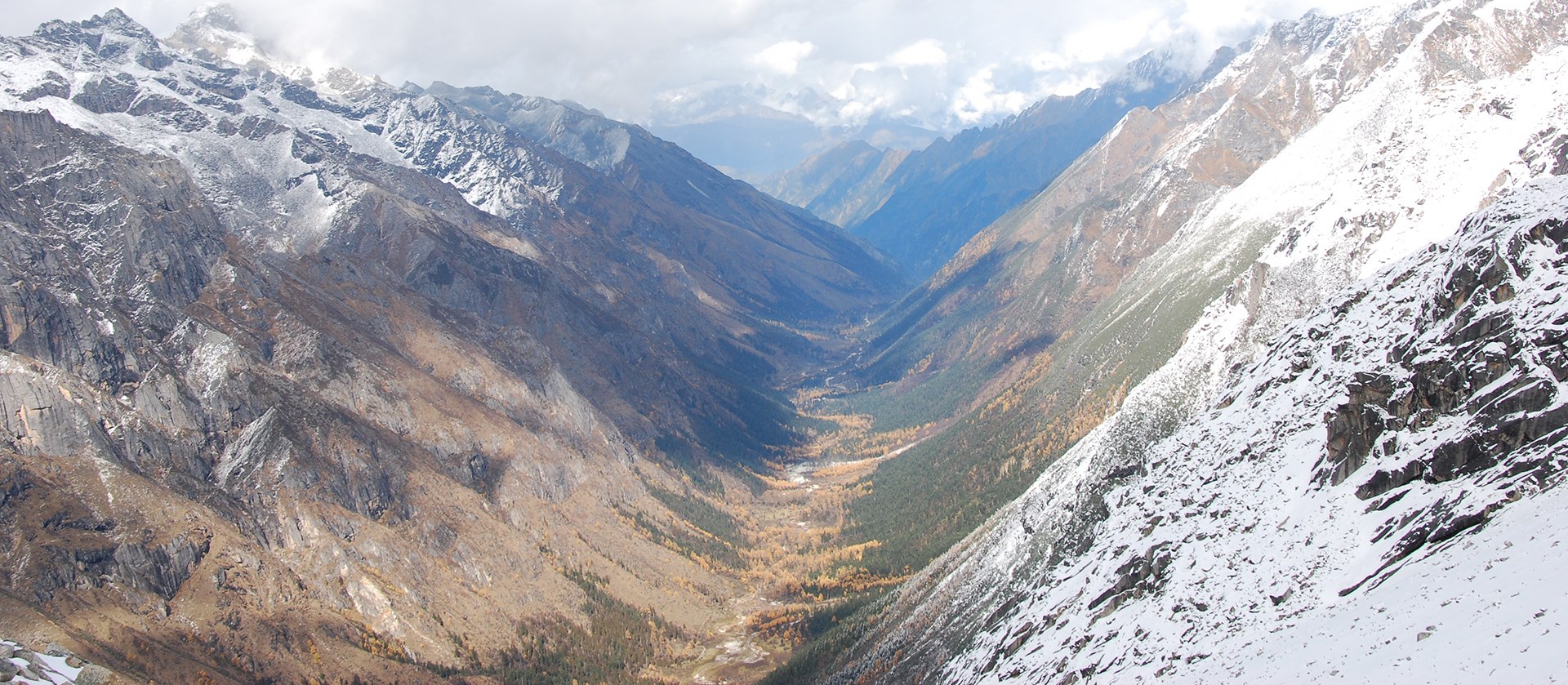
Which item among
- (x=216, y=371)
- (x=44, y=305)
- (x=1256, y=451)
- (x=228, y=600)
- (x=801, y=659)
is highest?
(x=44, y=305)

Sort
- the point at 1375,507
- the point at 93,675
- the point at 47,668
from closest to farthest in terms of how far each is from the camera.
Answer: the point at 1375,507
the point at 47,668
the point at 93,675

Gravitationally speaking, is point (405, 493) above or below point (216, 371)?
below

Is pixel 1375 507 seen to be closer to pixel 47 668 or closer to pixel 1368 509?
pixel 1368 509

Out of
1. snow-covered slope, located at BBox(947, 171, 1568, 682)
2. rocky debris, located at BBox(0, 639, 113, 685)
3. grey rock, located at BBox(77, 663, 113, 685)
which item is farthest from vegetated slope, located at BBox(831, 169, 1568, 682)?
grey rock, located at BBox(77, 663, 113, 685)

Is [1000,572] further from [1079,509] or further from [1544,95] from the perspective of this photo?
[1544,95]

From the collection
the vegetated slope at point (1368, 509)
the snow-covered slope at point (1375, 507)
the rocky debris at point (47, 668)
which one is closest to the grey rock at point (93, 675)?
the rocky debris at point (47, 668)

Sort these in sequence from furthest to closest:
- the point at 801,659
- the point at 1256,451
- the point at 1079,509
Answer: the point at 801,659, the point at 1079,509, the point at 1256,451

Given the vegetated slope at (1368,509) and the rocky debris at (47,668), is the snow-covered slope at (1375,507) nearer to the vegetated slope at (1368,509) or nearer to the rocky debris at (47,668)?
the vegetated slope at (1368,509)

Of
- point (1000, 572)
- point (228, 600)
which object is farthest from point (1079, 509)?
point (228, 600)

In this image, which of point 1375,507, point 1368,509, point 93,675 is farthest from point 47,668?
point 1375,507
